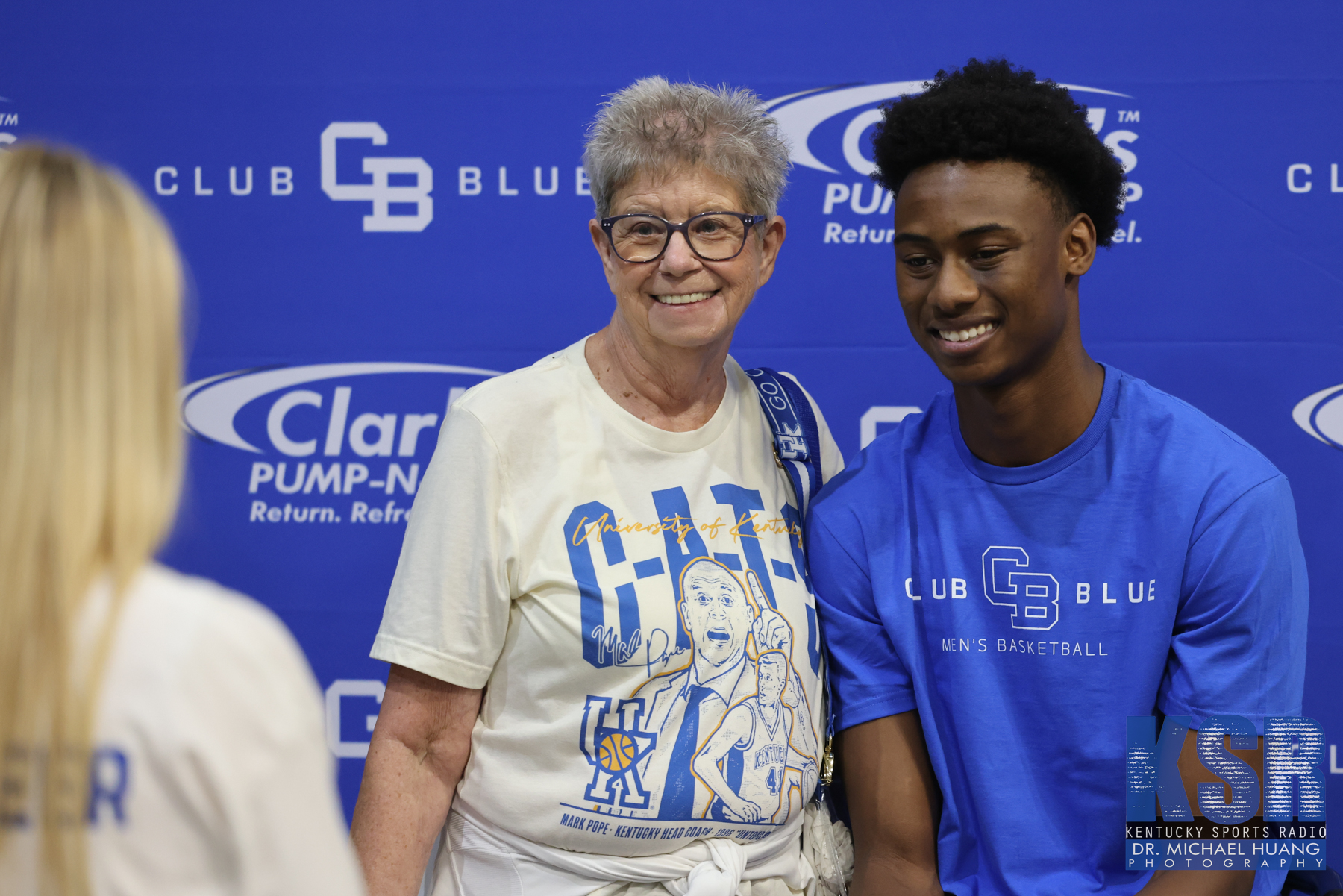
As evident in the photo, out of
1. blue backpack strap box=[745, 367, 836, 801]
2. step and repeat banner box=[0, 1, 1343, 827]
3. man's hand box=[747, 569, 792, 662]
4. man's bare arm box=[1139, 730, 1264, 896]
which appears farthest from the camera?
step and repeat banner box=[0, 1, 1343, 827]

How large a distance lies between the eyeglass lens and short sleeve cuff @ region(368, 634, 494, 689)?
621mm

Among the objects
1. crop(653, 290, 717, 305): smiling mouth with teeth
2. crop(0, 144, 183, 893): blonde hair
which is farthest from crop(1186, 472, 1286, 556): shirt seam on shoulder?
crop(0, 144, 183, 893): blonde hair

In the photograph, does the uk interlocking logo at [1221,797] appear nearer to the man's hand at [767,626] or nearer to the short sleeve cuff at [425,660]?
the man's hand at [767,626]

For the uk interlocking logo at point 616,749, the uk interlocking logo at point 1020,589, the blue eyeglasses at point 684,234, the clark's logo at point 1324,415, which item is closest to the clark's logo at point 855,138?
the clark's logo at point 1324,415

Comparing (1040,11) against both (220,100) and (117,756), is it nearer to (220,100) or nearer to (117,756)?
(220,100)

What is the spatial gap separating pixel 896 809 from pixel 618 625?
19.2 inches

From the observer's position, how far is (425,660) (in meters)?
1.47

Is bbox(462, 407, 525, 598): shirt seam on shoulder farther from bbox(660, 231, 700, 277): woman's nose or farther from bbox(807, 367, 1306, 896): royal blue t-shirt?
bbox(807, 367, 1306, 896): royal blue t-shirt

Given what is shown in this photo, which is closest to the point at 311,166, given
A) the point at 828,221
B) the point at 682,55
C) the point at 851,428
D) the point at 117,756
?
the point at 682,55

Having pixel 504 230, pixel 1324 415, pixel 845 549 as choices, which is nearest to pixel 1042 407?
pixel 845 549

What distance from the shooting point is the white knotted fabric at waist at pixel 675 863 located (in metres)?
1.47

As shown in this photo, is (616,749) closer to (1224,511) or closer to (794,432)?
(794,432)

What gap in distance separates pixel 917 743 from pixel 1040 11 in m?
1.59

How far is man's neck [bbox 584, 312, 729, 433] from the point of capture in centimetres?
162
